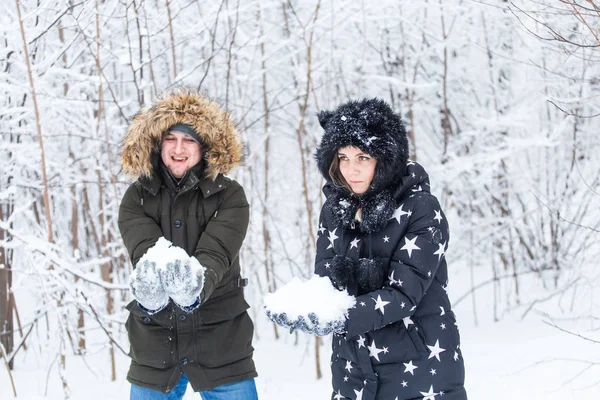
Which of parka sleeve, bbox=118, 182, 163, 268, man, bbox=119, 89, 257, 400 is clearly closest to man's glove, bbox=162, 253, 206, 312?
man, bbox=119, 89, 257, 400

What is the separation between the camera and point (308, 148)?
6.57m

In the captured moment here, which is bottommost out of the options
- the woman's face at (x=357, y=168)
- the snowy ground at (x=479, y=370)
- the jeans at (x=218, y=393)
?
the snowy ground at (x=479, y=370)

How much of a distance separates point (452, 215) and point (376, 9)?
11.6 feet

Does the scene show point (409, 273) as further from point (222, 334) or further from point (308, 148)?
point (308, 148)

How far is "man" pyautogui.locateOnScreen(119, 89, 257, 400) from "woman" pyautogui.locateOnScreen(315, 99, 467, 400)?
51cm

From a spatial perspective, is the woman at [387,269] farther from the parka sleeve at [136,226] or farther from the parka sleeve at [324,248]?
the parka sleeve at [136,226]

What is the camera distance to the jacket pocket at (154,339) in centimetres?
257

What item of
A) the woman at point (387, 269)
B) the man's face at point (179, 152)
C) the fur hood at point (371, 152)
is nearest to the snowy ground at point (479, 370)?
the woman at point (387, 269)

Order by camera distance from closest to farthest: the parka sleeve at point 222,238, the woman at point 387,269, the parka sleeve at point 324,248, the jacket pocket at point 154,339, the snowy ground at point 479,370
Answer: the woman at point 387,269
the parka sleeve at point 324,248
the parka sleeve at point 222,238
the jacket pocket at point 154,339
the snowy ground at point 479,370

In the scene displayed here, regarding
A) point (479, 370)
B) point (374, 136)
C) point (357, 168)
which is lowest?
point (479, 370)

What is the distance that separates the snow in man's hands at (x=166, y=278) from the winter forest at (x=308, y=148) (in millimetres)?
2062

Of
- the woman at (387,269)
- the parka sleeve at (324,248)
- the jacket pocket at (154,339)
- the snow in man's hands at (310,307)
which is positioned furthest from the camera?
the jacket pocket at (154,339)

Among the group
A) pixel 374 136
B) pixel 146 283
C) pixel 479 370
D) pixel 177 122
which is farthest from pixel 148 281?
pixel 479 370

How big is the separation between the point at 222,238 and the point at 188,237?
17 centimetres
